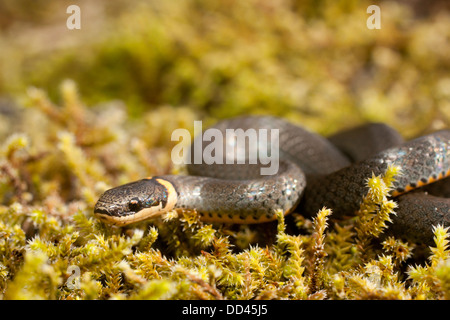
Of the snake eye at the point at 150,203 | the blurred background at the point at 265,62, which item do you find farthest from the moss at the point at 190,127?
the snake eye at the point at 150,203

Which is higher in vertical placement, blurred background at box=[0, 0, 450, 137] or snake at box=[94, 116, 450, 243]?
blurred background at box=[0, 0, 450, 137]

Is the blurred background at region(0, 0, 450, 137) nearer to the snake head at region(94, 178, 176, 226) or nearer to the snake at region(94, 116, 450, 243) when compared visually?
the snake at region(94, 116, 450, 243)

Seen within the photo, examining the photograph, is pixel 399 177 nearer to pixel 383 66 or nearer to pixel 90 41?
pixel 383 66

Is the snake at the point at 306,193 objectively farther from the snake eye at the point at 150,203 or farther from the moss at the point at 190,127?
the moss at the point at 190,127

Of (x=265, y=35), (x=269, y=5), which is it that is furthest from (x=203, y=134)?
(x=269, y=5)

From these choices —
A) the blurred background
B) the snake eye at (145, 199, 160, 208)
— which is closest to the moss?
the blurred background

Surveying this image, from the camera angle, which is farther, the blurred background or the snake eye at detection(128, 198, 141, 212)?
the blurred background
